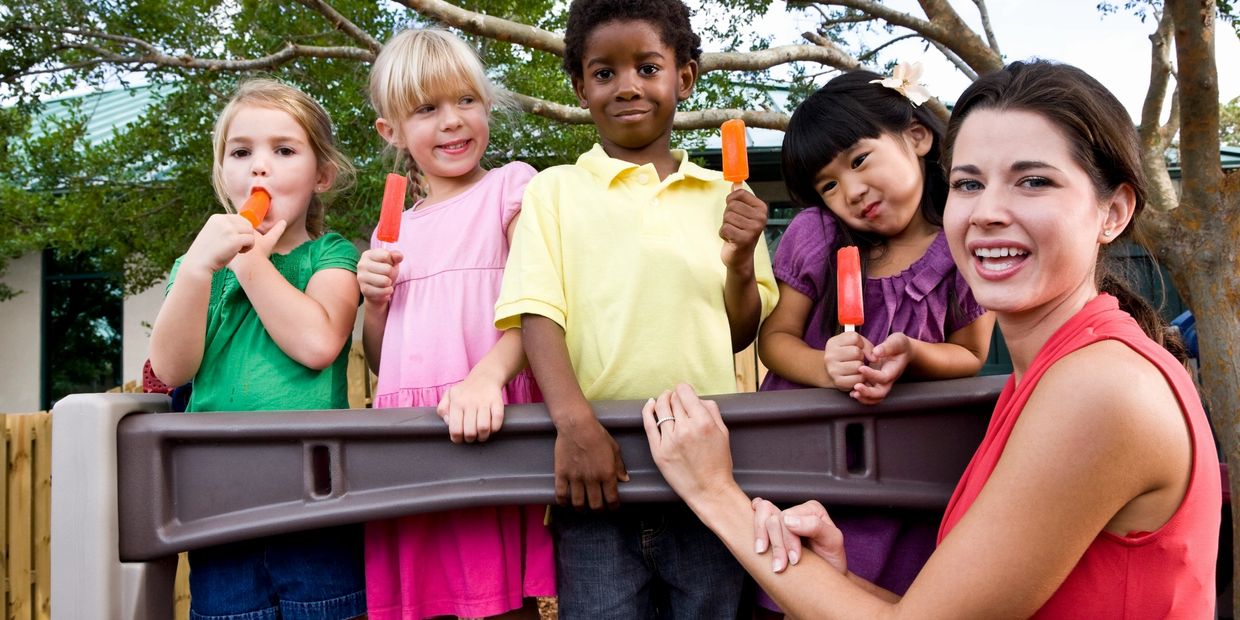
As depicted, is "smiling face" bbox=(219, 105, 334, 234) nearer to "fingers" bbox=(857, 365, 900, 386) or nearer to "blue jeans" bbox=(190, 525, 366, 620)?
"blue jeans" bbox=(190, 525, 366, 620)

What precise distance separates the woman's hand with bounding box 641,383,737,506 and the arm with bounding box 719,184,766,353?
1.41ft

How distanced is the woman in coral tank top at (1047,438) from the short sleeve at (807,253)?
57 cm

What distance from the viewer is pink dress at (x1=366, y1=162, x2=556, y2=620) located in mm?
1987

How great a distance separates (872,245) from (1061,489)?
1.06 metres

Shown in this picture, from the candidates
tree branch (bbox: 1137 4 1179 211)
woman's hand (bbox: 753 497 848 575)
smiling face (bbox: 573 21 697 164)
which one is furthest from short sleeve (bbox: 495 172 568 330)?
tree branch (bbox: 1137 4 1179 211)

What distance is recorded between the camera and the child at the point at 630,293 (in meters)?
1.92

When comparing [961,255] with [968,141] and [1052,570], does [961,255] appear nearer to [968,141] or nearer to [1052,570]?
[968,141]

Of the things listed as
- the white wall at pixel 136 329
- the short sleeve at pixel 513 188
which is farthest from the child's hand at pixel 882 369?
the white wall at pixel 136 329

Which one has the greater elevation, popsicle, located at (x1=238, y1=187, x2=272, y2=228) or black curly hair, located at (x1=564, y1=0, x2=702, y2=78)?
black curly hair, located at (x1=564, y1=0, x2=702, y2=78)

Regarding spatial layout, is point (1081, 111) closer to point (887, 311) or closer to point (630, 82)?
point (887, 311)

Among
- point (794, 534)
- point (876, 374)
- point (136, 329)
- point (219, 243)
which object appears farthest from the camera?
point (136, 329)

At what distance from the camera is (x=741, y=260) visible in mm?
1991

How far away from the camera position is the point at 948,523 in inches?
58.5

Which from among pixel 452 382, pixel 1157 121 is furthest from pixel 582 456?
pixel 1157 121
